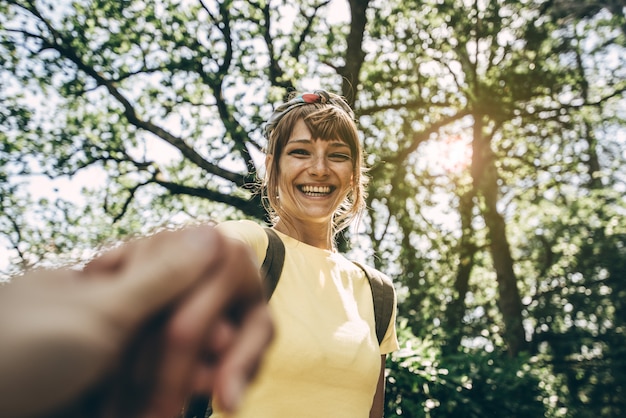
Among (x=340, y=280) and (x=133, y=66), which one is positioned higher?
(x=133, y=66)

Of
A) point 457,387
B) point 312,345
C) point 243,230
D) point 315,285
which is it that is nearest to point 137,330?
point 243,230

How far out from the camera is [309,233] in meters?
1.86

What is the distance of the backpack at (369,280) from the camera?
1437mm

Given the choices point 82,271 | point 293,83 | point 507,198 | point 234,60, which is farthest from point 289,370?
point 507,198

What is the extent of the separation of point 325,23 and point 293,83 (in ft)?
8.73

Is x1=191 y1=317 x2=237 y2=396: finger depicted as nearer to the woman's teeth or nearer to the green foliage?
the woman's teeth

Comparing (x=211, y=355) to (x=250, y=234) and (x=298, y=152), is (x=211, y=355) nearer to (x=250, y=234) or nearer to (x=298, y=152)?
(x=250, y=234)

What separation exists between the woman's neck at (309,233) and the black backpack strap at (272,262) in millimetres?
255

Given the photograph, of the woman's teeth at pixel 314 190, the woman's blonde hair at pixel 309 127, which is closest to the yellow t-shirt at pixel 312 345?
the woman's teeth at pixel 314 190

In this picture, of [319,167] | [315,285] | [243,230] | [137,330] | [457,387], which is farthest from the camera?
[457,387]

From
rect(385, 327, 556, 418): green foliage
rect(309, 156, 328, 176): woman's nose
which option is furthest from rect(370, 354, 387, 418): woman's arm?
rect(385, 327, 556, 418): green foliage

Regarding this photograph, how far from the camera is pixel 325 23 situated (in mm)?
10797

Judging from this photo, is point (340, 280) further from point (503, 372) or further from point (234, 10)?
point (234, 10)

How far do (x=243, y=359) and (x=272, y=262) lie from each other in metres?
1.04
